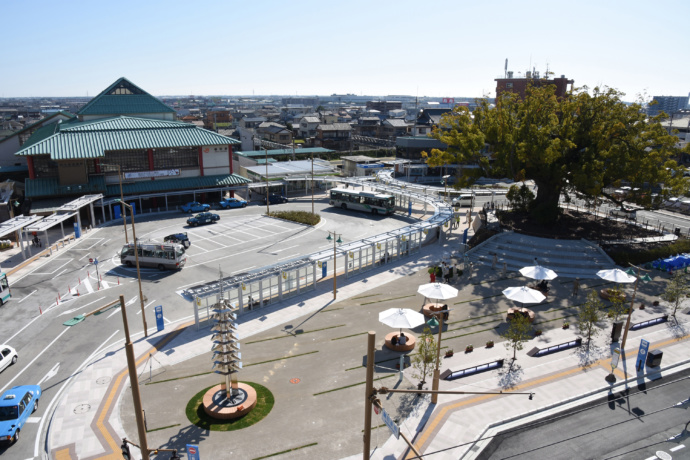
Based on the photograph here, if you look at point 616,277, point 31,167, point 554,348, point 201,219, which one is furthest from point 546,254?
point 31,167

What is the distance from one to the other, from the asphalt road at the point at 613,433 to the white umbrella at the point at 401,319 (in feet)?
24.1

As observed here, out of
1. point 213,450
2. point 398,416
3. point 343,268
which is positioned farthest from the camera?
point 343,268

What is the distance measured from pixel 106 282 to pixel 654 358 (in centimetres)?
3945

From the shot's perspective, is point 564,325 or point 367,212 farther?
point 367,212

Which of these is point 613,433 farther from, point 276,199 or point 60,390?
point 276,199

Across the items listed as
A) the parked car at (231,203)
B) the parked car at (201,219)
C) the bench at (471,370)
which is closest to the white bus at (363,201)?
the parked car at (231,203)

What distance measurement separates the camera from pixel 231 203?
65250 mm

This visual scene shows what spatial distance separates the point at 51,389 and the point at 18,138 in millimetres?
65995

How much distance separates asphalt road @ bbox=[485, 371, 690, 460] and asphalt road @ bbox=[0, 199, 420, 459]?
21260mm

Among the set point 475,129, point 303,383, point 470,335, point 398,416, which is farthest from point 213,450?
point 475,129

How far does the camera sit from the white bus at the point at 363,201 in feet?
198

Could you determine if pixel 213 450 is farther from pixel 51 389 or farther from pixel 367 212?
pixel 367 212

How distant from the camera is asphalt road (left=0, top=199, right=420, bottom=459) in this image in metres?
25.1

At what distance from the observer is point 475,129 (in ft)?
165
